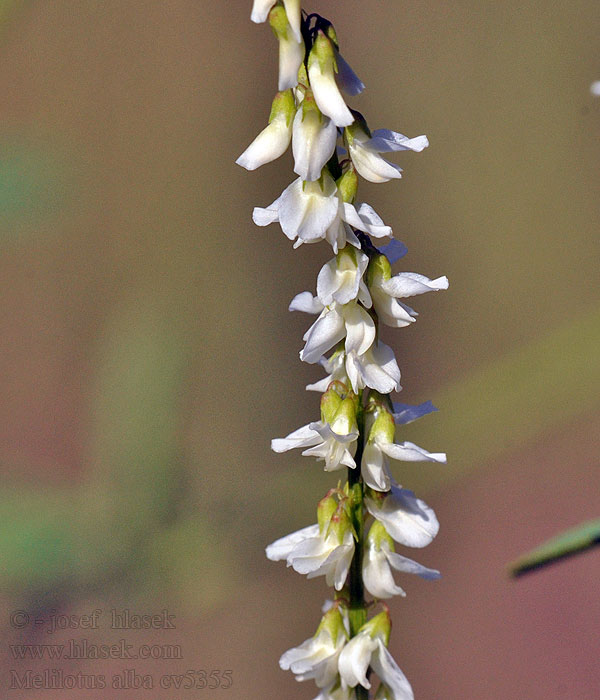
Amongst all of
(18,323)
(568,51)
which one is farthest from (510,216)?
(18,323)

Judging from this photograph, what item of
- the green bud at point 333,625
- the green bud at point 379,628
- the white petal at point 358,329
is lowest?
the green bud at point 379,628

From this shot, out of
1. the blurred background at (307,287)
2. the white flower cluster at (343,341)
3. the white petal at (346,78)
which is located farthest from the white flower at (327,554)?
the blurred background at (307,287)

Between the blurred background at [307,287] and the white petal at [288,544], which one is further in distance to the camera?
the blurred background at [307,287]

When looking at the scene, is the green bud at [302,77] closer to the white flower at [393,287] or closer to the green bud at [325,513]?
the white flower at [393,287]

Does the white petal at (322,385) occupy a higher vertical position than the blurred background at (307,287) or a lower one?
lower

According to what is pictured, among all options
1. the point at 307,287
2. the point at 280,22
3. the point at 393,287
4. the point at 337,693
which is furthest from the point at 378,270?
the point at 307,287

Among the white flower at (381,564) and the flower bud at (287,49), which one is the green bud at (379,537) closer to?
the white flower at (381,564)

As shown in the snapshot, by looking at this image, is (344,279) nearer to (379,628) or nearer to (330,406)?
(330,406)
